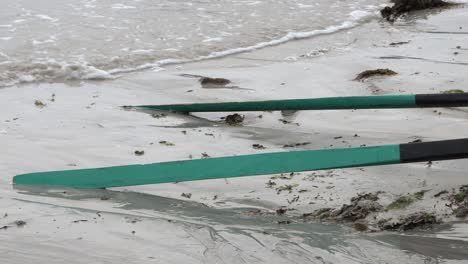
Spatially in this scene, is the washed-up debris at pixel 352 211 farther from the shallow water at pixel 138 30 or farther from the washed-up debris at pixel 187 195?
the shallow water at pixel 138 30

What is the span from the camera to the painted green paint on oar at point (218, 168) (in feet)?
8.13

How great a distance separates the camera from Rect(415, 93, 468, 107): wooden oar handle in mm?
3018

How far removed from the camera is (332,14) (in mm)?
6992

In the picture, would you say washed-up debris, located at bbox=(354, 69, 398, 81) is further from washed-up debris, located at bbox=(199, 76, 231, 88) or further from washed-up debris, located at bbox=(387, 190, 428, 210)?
washed-up debris, located at bbox=(387, 190, 428, 210)

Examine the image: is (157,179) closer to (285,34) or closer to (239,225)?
(239,225)

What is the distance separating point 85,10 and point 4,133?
317cm

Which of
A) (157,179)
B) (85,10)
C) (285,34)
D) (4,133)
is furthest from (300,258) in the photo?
(85,10)

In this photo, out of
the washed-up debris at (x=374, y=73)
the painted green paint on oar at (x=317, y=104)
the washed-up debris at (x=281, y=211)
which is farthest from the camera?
the washed-up debris at (x=374, y=73)

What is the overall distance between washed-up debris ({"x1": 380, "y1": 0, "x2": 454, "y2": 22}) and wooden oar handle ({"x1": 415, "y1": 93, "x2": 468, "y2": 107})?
12.3 feet

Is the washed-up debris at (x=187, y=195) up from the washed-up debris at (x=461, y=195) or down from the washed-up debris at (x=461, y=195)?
down

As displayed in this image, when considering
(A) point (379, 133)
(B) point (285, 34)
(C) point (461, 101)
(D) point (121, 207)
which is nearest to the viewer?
(D) point (121, 207)

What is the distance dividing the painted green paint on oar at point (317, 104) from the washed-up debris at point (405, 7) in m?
3.42

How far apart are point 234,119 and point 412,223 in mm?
1649

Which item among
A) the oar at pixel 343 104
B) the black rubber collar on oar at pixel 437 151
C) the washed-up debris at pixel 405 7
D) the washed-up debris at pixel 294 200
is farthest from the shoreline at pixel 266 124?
the washed-up debris at pixel 405 7
